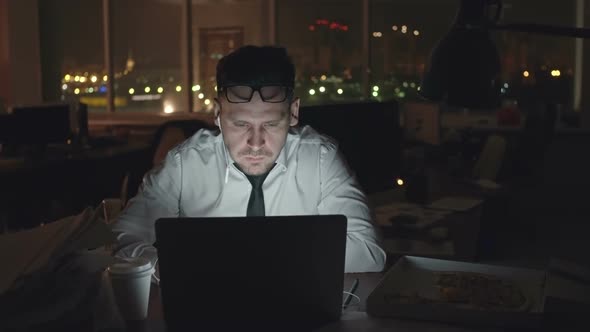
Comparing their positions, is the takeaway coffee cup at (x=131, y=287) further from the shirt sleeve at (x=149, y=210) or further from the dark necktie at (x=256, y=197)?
the dark necktie at (x=256, y=197)

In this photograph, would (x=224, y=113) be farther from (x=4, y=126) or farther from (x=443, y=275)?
(x=4, y=126)

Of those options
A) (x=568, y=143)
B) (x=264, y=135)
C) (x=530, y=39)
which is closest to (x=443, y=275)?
(x=264, y=135)

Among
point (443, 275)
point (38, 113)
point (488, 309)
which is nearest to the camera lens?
point (488, 309)

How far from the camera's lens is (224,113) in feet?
7.21

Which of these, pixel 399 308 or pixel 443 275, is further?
pixel 443 275

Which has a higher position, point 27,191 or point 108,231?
point 108,231

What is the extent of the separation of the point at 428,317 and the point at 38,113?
4.73 m

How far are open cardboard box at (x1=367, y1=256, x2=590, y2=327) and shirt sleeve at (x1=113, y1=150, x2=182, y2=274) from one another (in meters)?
0.66

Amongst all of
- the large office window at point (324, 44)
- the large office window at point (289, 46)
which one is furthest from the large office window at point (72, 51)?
the large office window at point (324, 44)

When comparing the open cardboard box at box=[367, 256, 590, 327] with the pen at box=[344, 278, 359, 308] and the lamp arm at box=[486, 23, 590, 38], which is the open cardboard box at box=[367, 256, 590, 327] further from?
the lamp arm at box=[486, 23, 590, 38]

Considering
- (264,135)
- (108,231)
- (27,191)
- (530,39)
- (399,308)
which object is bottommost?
(27,191)

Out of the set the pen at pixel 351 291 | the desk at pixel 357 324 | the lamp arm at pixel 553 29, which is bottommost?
the pen at pixel 351 291

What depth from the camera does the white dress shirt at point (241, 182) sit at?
2.34 meters

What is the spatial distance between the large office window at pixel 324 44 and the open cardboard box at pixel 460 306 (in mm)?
5893
